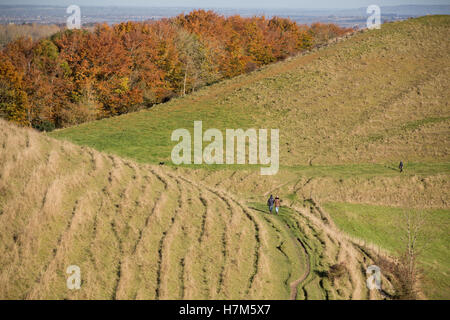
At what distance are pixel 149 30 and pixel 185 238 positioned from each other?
2756 inches

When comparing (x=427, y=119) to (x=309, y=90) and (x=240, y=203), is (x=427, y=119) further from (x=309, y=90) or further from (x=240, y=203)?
(x=240, y=203)

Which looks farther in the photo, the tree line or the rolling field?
the tree line

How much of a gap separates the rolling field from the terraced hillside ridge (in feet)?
0.27

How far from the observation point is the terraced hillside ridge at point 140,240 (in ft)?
60.3

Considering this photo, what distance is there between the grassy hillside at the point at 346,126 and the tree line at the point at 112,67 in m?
9.27

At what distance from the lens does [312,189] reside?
119 ft

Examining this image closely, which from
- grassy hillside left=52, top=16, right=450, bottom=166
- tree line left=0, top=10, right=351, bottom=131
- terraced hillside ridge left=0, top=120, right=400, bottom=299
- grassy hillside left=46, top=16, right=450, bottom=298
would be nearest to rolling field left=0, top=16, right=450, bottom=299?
terraced hillside ridge left=0, top=120, right=400, bottom=299

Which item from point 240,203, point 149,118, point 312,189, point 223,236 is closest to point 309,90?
point 149,118

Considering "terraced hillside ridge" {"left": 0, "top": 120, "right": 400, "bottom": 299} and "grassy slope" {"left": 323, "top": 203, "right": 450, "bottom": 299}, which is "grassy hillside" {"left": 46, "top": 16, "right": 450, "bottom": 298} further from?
"terraced hillside ridge" {"left": 0, "top": 120, "right": 400, "bottom": 299}

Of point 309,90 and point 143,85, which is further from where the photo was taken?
point 143,85

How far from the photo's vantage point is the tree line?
61312 mm

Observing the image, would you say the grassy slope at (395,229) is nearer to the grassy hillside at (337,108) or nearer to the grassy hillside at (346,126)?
the grassy hillside at (346,126)

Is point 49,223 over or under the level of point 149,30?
under

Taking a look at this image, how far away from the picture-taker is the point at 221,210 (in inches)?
1068
